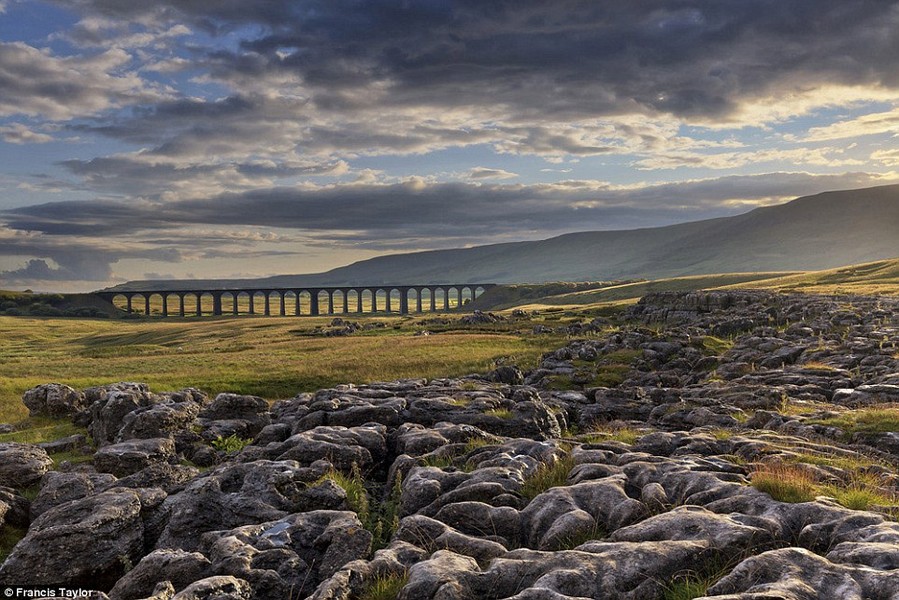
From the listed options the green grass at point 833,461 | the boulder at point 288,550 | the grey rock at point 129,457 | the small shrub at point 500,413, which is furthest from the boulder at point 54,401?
the green grass at point 833,461

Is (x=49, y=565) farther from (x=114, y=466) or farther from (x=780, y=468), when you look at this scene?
(x=780, y=468)

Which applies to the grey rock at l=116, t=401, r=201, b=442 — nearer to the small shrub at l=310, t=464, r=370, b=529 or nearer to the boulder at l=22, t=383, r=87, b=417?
the boulder at l=22, t=383, r=87, b=417

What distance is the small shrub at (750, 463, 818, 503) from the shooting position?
47.6ft

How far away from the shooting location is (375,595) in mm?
12094

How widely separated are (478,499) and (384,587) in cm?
502

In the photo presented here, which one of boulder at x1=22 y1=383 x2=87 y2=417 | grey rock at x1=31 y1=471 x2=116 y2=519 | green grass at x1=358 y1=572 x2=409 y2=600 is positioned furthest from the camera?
boulder at x1=22 y1=383 x2=87 y2=417

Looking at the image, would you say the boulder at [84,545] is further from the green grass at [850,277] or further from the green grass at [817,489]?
the green grass at [850,277]

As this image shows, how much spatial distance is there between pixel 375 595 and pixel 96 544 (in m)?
9.52

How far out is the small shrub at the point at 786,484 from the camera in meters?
14.5

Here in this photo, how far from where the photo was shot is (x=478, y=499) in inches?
659

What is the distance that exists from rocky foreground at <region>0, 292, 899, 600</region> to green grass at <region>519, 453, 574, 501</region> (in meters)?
0.07

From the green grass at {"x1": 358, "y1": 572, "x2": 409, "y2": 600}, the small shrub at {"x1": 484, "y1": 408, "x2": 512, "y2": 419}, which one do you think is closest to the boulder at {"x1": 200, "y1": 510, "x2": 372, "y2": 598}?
the green grass at {"x1": 358, "y1": 572, "x2": 409, "y2": 600}

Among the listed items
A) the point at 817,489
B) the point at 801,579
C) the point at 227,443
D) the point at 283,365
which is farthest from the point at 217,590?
the point at 283,365

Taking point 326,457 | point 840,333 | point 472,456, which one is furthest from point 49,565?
point 840,333
